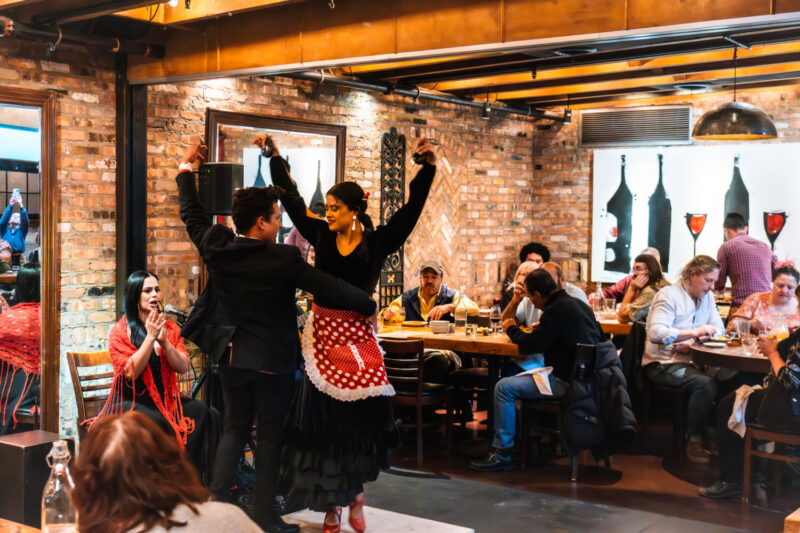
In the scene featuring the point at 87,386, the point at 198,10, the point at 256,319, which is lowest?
the point at 87,386

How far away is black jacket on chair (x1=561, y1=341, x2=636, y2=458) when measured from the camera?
18.4 feet

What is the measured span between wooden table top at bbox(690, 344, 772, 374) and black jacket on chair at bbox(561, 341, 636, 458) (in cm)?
52

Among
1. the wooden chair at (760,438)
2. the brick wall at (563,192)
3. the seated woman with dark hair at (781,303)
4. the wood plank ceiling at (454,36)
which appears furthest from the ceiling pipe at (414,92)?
the wooden chair at (760,438)

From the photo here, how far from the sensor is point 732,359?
536 cm

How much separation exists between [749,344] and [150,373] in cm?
356

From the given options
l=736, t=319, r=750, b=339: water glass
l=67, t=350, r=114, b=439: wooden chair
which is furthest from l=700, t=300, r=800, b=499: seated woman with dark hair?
l=67, t=350, r=114, b=439: wooden chair

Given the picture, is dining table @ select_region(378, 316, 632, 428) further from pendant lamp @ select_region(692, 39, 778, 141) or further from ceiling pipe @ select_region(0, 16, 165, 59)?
ceiling pipe @ select_region(0, 16, 165, 59)

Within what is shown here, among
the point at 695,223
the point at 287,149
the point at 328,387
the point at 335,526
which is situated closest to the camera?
the point at 328,387

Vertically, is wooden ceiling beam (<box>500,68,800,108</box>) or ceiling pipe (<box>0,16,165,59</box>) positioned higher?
wooden ceiling beam (<box>500,68,800,108</box>)

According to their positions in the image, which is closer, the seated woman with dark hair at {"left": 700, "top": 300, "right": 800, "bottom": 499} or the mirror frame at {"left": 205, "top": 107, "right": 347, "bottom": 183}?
the seated woman with dark hair at {"left": 700, "top": 300, "right": 800, "bottom": 499}

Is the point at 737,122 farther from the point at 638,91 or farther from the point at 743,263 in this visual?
the point at 638,91

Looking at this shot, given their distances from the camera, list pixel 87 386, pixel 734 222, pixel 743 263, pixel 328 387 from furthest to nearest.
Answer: pixel 734 222 → pixel 743 263 → pixel 87 386 → pixel 328 387

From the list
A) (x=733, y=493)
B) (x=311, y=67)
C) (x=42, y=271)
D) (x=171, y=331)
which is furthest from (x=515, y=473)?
(x=42, y=271)

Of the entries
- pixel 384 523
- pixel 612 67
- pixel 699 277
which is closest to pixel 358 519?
pixel 384 523
